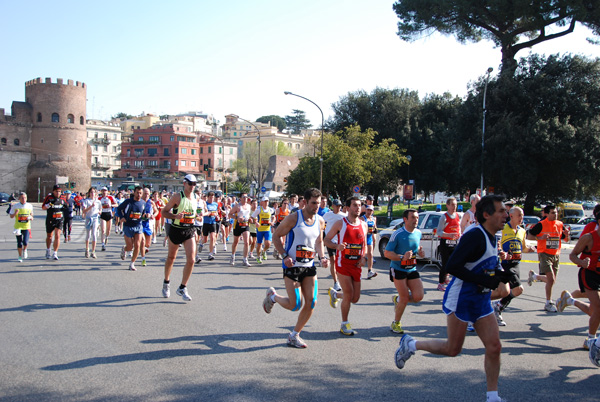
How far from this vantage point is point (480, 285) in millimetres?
4203

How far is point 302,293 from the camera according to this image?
610 centimetres

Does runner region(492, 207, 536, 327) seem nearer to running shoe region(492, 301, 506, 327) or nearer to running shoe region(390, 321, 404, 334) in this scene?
running shoe region(492, 301, 506, 327)

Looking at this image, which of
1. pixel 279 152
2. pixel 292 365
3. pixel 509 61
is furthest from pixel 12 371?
pixel 279 152

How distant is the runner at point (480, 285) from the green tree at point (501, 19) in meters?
31.8

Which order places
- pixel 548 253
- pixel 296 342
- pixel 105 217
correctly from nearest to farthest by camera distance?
pixel 296 342, pixel 548 253, pixel 105 217

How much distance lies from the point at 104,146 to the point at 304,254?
113 meters

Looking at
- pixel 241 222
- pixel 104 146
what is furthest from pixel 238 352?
pixel 104 146

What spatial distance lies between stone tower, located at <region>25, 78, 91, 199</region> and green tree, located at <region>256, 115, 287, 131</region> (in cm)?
8314

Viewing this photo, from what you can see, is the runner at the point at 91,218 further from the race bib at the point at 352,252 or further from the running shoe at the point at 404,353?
the running shoe at the point at 404,353

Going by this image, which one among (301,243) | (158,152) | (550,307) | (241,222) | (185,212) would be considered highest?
(158,152)

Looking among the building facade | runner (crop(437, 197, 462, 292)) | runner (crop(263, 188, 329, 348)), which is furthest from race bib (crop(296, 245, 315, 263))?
the building facade

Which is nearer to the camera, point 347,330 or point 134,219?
point 347,330

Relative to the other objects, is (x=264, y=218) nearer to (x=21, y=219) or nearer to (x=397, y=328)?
(x=21, y=219)

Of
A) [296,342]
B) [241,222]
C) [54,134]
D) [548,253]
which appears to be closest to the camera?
[296,342]
